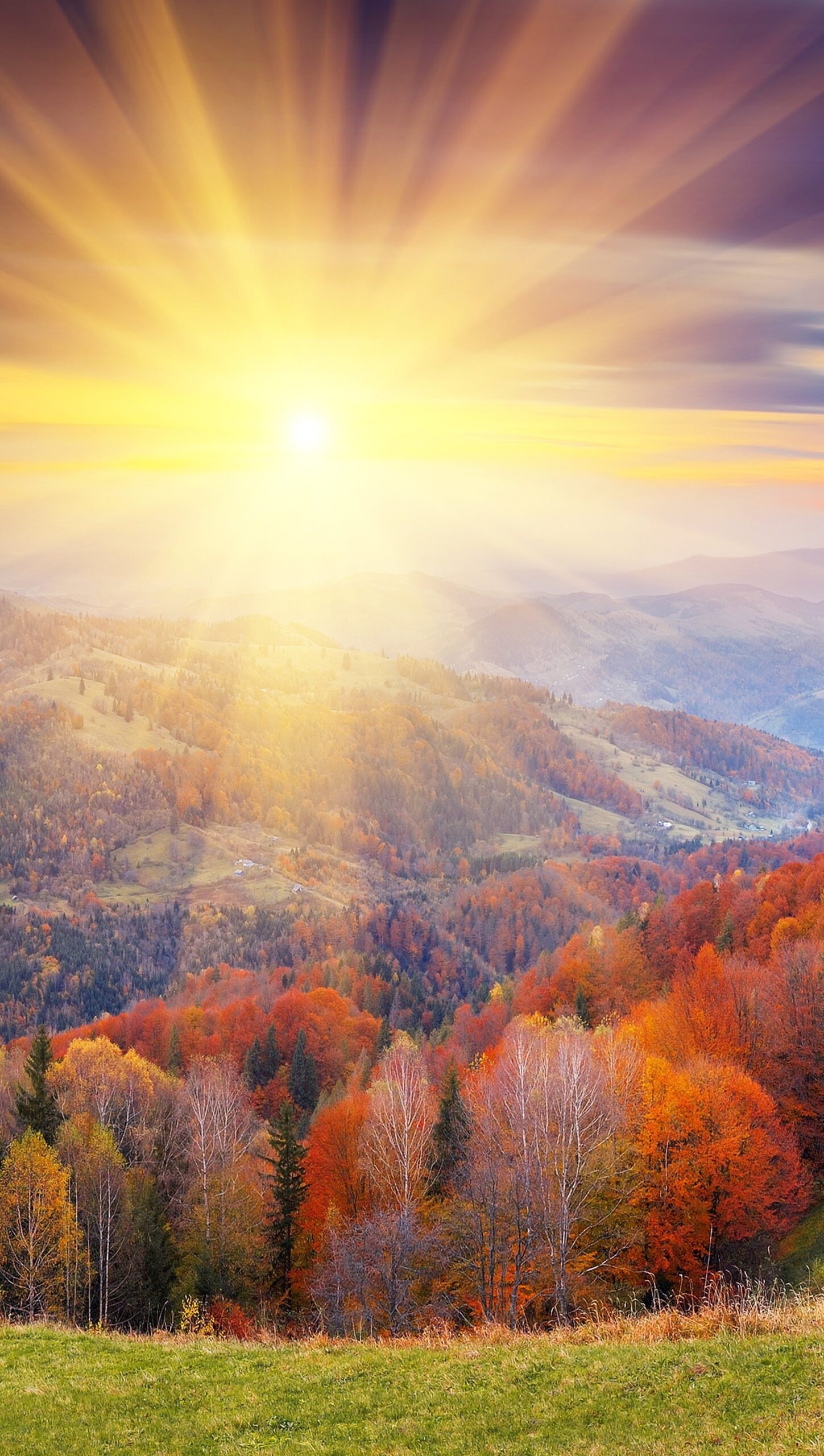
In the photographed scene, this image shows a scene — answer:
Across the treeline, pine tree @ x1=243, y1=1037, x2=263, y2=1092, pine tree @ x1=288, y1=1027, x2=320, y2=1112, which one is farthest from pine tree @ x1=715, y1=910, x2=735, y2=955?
pine tree @ x1=243, y1=1037, x2=263, y2=1092

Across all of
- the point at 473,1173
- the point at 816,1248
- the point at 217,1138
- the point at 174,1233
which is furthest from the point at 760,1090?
the point at 174,1233

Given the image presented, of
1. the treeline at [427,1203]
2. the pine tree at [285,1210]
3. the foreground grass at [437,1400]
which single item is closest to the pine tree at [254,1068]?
the treeline at [427,1203]

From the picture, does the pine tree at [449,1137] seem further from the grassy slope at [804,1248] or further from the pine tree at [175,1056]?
the pine tree at [175,1056]

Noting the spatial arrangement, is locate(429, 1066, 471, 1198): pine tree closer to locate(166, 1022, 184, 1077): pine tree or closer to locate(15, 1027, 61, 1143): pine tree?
locate(15, 1027, 61, 1143): pine tree

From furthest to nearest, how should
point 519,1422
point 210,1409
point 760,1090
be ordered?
point 760,1090 → point 210,1409 → point 519,1422

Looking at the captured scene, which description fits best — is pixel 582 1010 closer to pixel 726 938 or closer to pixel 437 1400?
pixel 726 938

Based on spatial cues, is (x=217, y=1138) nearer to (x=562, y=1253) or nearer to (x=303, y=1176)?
(x=303, y=1176)
